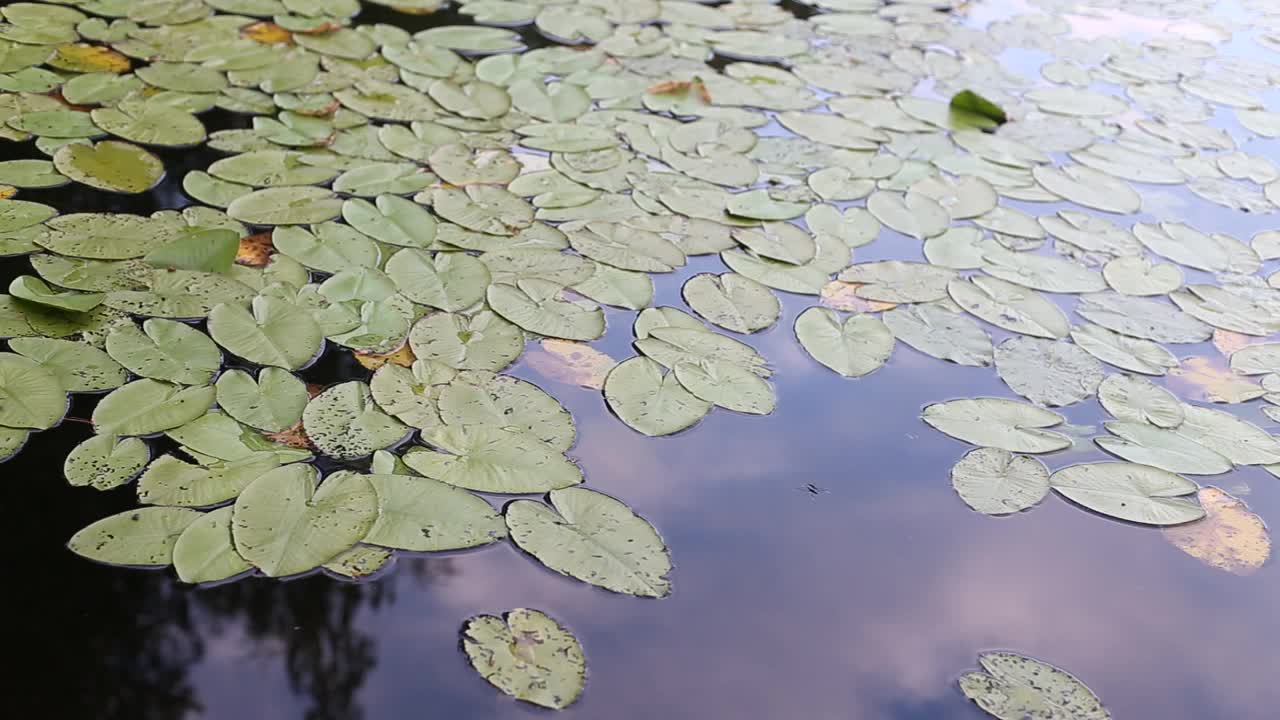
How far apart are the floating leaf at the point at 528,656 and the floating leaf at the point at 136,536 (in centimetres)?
46

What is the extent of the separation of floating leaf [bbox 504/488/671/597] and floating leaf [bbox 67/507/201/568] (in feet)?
1.62

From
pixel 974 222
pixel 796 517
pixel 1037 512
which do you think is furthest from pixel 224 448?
pixel 974 222

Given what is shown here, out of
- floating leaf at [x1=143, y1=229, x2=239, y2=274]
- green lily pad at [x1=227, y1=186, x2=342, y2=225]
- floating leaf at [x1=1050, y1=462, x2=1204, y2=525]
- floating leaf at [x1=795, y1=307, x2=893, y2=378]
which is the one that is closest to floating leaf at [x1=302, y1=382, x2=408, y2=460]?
floating leaf at [x1=143, y1=229, x2=239, y2=274]

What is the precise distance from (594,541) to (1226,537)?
1.06 metres

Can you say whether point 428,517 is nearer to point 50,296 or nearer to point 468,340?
point 468,340

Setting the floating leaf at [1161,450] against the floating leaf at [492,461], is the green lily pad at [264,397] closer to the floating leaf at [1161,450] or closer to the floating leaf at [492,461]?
the floating leaf at [492,461]

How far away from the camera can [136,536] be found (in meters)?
1.54

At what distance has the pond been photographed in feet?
4.91

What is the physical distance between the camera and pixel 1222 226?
269cm

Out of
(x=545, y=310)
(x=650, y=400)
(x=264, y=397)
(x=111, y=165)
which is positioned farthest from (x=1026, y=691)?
(x=111, y=165)

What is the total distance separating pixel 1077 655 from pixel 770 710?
19.1 inches

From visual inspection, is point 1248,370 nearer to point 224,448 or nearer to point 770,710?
point 770,710

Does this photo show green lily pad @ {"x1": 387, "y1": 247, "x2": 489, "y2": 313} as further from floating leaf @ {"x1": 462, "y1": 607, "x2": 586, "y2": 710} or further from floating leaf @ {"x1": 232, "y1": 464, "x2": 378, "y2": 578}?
floating leaf @ {"x1": 462, "y1": 607, "x2": 586, "y2": 710}

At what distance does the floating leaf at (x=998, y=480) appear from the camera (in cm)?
179
